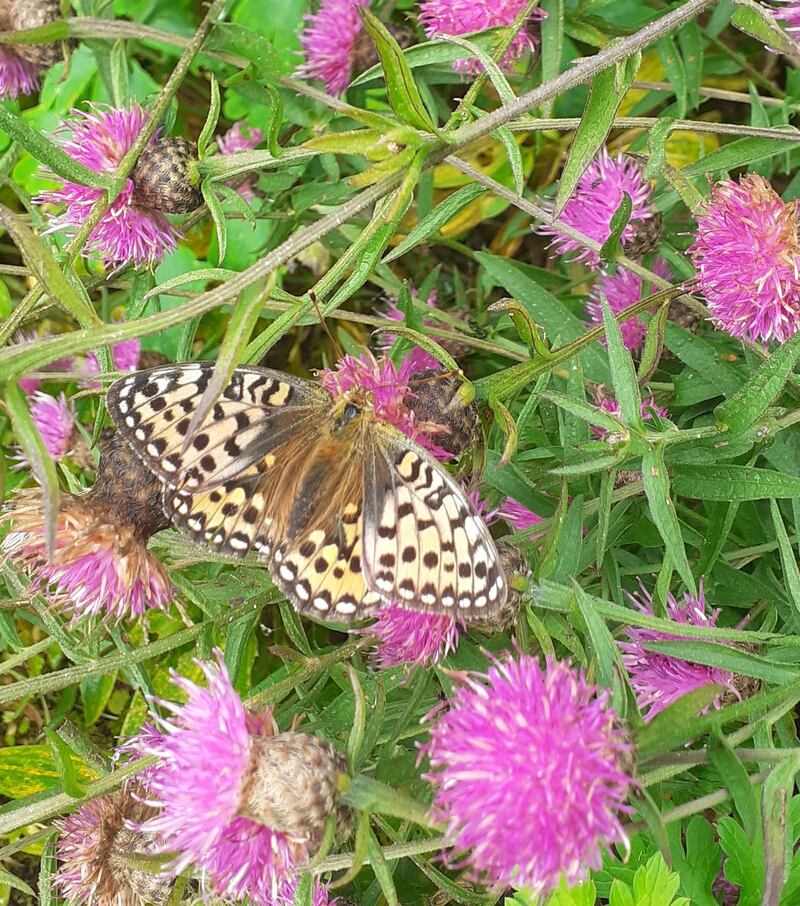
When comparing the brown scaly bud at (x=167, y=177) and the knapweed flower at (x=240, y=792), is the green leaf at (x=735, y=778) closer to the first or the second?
the knapweed flower at (x=240, y=792)

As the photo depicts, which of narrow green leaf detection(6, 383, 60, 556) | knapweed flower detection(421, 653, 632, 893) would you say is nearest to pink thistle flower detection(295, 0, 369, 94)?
narrow green leaf detection(6, 383, 60, 556)

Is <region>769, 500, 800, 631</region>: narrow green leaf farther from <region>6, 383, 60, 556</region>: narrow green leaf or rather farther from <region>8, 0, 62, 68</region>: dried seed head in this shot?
<region>8, 0, 62, 68</region>: dried seed head

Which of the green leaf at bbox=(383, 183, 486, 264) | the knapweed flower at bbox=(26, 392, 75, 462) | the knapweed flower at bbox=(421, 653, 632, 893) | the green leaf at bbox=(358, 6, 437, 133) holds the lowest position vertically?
the knapweed flower at bbox=(26, 392, 75, 462)

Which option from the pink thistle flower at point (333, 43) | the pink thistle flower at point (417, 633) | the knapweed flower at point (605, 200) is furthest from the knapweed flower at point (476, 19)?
the pink thistle flower at point (417, 633)

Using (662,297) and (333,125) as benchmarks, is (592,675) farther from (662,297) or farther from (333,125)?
(333,125)

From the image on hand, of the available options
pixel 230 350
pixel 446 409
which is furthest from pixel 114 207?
pixel 230 350

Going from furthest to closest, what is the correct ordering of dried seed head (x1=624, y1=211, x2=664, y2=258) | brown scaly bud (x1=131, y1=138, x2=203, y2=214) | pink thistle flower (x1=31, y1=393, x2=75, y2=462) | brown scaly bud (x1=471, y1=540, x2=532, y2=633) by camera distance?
pink thistle flower (x1=31, y1=393, x2=75, y2=462), dried seed head (x1=624, y1=211, x2=664, y2=258), brown scaly bud (x1=131, y1=138, x2=203, y2=214), brown scaly bud (x1=471, y1=540, x2=532, y2=633)

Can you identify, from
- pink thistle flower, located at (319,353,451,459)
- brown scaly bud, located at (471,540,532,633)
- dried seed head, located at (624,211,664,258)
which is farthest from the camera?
dried seed head, located at (624,211,664,258)
